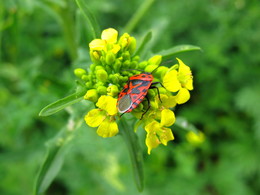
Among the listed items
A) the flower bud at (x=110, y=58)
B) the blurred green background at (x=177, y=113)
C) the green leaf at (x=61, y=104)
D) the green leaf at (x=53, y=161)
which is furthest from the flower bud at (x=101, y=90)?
the blurred green background at (x=177, y=113)

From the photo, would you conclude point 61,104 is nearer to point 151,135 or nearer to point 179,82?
point 151,135

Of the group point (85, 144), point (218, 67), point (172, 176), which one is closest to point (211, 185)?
point (172, 176)

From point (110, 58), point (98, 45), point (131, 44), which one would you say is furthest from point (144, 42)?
point (98, 45)

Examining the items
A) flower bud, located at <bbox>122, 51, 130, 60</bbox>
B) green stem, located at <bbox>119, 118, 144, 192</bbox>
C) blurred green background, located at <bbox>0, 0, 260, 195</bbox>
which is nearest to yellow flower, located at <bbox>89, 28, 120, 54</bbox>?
flower bud, located at <bbox>122, 51, 130, 60</bbox>

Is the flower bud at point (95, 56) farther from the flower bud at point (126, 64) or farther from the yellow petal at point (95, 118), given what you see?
the yellow petal at point (95, 118)

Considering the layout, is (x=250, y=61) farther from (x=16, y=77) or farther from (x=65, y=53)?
(x=16, y=77)

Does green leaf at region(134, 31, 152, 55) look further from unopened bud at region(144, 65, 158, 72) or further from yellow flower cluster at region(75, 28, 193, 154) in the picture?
unopened bud at region(144, 65, 158, 72)
